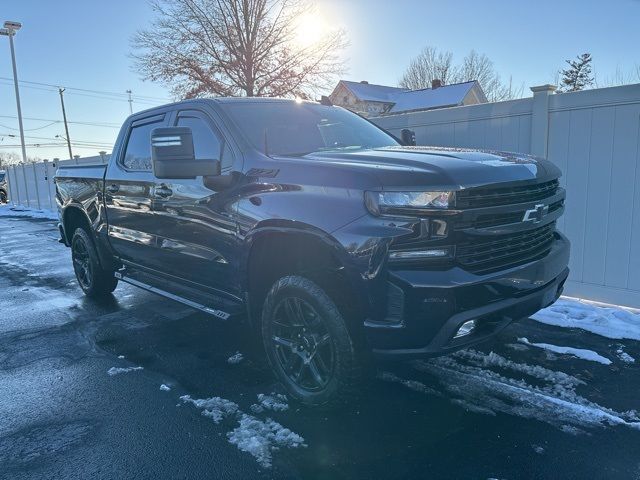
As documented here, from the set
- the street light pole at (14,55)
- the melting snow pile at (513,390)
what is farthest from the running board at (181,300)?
the street light pole at (14,55)

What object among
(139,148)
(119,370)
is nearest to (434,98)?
(139,148)

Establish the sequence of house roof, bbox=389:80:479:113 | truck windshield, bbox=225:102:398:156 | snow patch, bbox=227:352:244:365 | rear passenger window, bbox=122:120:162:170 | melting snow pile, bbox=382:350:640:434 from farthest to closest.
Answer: house roof, bbox=389:80:479:113
rear passenger window, bbox=122:120:162:170
snow patch, bbox=227:352:244:365
truck windshield, bbox=225:102:398:156
melting snow pile, bbox=382:350:640:434

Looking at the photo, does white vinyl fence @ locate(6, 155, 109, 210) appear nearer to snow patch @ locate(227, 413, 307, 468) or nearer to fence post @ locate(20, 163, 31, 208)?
fence post @ locate(20, 163, 31, 208)

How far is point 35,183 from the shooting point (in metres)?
21.7

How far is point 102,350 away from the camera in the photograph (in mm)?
4535

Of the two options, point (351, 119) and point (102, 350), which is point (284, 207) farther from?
point (102, 350)

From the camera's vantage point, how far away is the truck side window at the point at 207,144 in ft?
12.3

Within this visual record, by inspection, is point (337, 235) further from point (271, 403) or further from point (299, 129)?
point (299, 129)

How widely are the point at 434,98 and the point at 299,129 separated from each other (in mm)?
41497

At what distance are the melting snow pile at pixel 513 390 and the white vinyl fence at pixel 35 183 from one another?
1547 centimetres

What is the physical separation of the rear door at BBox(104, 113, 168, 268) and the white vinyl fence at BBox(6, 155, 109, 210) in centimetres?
1236

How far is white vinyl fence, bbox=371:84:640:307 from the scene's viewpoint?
5.04 m

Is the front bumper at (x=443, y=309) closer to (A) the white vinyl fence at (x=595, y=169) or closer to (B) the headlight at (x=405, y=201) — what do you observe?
(B) the headlight at (x=405, y=201)

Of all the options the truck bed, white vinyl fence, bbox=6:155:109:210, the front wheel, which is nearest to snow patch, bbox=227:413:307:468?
the front wheel
